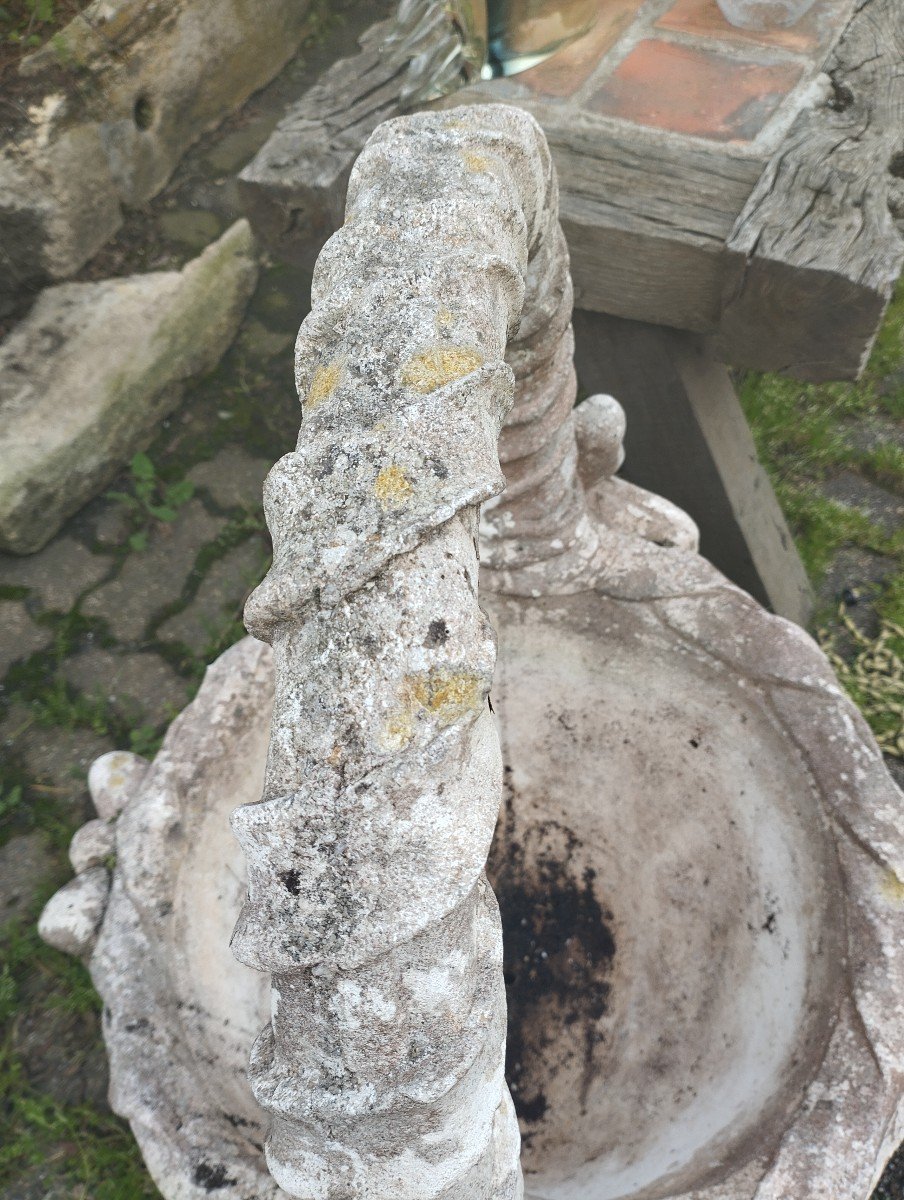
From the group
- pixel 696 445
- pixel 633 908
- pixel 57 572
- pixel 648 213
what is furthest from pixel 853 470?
pixel 57 572

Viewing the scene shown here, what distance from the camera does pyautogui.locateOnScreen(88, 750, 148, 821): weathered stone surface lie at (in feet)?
4.76

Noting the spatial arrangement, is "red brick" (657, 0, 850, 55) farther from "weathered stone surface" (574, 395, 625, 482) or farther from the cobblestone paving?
the cobblestone paving

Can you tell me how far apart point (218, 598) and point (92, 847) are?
1.08 m

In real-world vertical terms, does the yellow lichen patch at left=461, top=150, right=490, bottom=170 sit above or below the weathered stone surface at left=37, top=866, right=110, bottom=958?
above

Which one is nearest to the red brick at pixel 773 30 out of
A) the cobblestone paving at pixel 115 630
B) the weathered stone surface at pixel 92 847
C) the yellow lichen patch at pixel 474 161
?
the cobblestone paving at pixel 115 630

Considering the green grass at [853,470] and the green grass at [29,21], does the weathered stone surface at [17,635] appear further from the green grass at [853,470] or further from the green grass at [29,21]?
the green grass at [853,470]

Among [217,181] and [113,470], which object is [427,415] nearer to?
[113,470]

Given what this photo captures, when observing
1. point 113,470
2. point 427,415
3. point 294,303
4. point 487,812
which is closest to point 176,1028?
point 487,812

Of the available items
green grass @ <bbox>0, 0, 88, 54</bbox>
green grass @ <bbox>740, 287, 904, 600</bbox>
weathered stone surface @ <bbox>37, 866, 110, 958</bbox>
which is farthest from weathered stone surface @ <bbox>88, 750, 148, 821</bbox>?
green grass @ <bbox>0, 0, 88, 54</bbox>

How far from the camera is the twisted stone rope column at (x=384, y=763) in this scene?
680 millimetres

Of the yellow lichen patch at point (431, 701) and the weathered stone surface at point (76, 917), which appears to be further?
the weathered stone surface at point (76, 917)

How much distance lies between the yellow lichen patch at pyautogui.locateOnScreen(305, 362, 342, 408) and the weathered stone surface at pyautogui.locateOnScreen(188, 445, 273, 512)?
179 cm

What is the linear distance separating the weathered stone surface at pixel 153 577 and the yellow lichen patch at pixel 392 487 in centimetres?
A: 180

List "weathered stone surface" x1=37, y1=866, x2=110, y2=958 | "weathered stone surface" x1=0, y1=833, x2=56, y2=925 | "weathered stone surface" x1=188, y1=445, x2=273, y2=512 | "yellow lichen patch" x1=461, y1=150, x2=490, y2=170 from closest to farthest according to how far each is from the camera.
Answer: "yellow lichen patch" x1=461, y1=150, x2=490, y2=170 → "weathered stone surface" x1=37, y1=866, x2=110, y2=958 → "weathered stone surface" x1=0, y1=833, x2=56, y2=925 → "weathered stone surface" x1=188, y1=445, x2=273, y2=512
